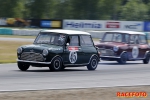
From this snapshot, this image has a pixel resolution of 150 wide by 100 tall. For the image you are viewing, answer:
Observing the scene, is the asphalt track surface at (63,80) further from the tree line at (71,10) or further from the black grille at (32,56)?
the tree line at (71,10)

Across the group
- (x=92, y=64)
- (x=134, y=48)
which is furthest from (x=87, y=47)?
(x=134, y=48)

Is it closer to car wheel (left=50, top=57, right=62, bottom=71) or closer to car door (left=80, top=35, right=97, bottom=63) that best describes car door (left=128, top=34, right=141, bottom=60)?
car door (left=80, top=35, right=97, bottom=63)

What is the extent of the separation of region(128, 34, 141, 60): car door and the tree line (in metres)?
46.8

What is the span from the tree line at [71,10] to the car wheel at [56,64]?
52.7 meters

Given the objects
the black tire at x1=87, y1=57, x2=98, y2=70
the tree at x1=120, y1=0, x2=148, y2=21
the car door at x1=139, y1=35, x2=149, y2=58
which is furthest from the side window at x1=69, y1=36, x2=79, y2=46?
the tree at x1=120, y1=0, x2=148, y2=21

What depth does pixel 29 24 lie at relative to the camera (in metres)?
50.3

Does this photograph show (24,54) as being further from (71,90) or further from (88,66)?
(71,90)

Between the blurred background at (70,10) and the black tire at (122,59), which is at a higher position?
the blurred background at (70,10)

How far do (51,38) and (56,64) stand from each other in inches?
45.7

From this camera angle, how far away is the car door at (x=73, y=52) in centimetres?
1585

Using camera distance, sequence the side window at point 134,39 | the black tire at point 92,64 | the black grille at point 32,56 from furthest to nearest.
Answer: the side window at point 134,39 → the black tire at point 92,64 → the black grille at point 32,56

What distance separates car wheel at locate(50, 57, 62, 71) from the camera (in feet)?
50.1

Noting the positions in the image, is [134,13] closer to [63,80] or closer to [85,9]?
[85,9]

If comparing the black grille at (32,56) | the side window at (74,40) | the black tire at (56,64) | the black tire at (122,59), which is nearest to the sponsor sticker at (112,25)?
the black tire at (122,59)
